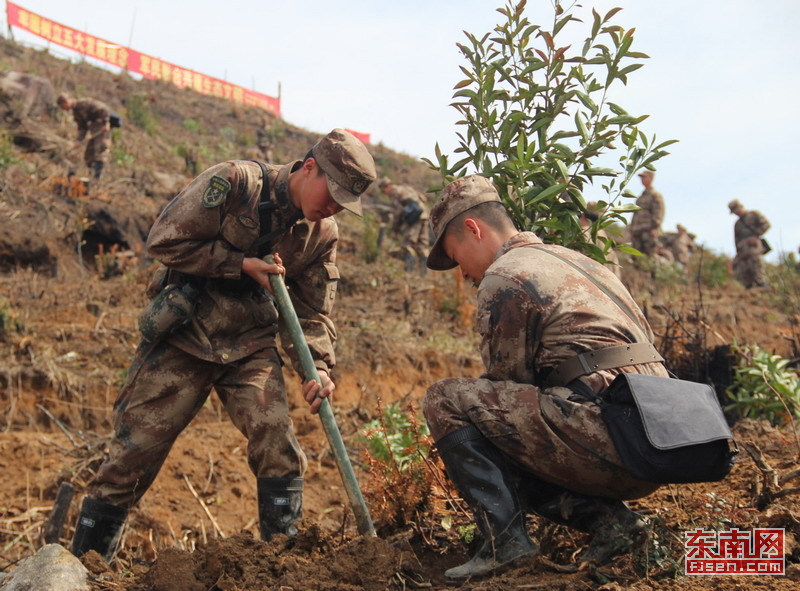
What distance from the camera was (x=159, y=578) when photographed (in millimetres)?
2674

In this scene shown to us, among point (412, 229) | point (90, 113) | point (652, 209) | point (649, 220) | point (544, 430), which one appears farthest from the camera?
point (649, 220)

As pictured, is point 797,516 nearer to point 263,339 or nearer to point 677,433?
point 677,433

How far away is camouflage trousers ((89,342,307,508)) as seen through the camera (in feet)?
11.0

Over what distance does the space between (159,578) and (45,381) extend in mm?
4724

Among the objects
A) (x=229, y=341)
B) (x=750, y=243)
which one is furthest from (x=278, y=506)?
(x=750, y=243)

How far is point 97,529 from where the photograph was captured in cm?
330

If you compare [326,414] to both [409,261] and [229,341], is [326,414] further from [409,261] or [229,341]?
[409,261]

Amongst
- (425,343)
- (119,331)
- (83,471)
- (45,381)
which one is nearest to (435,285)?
(425,343)

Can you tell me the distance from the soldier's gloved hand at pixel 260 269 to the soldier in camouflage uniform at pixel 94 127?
10.9 m

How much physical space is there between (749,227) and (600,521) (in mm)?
15412

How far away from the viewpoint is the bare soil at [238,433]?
8.73 ft

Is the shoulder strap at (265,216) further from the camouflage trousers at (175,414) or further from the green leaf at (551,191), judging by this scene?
the green leaf at (551,191)

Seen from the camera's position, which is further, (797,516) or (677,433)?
(797,516)
